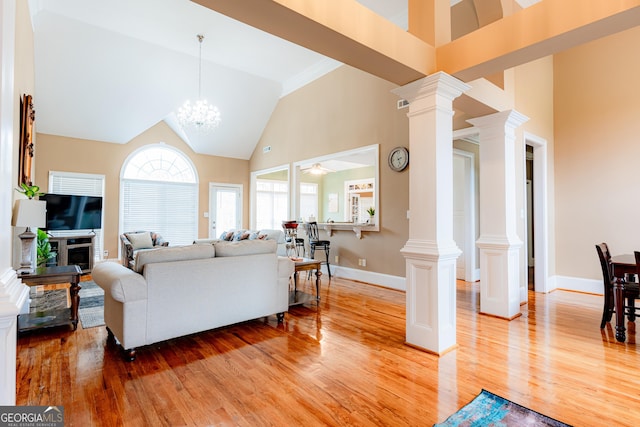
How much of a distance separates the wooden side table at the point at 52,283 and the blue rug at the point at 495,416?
3.45 m

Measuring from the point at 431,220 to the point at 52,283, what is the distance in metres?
3.68

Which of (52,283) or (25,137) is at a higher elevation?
(25,137)

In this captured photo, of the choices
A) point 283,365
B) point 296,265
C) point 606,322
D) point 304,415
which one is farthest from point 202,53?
point 606,322

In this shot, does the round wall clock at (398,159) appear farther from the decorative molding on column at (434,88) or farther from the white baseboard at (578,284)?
the white baseboard at (578,284)

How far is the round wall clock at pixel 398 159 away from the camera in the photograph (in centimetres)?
483

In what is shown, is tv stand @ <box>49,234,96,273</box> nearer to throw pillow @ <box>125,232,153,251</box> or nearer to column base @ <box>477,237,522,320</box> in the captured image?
throw pillow @ <box>125,232,153,251</box>

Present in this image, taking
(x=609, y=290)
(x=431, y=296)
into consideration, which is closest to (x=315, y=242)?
(x=431, y=296)

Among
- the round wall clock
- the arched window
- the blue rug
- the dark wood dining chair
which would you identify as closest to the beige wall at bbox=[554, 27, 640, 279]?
the dark wood dining chair

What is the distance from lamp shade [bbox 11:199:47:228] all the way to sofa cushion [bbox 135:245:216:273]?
49.4 inches

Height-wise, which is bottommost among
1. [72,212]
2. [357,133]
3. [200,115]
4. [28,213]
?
[28,213]

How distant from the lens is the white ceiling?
186 inches

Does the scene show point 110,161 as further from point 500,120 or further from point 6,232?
point 500,120

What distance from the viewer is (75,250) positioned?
6121 mm

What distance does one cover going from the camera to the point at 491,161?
3.74 metres
